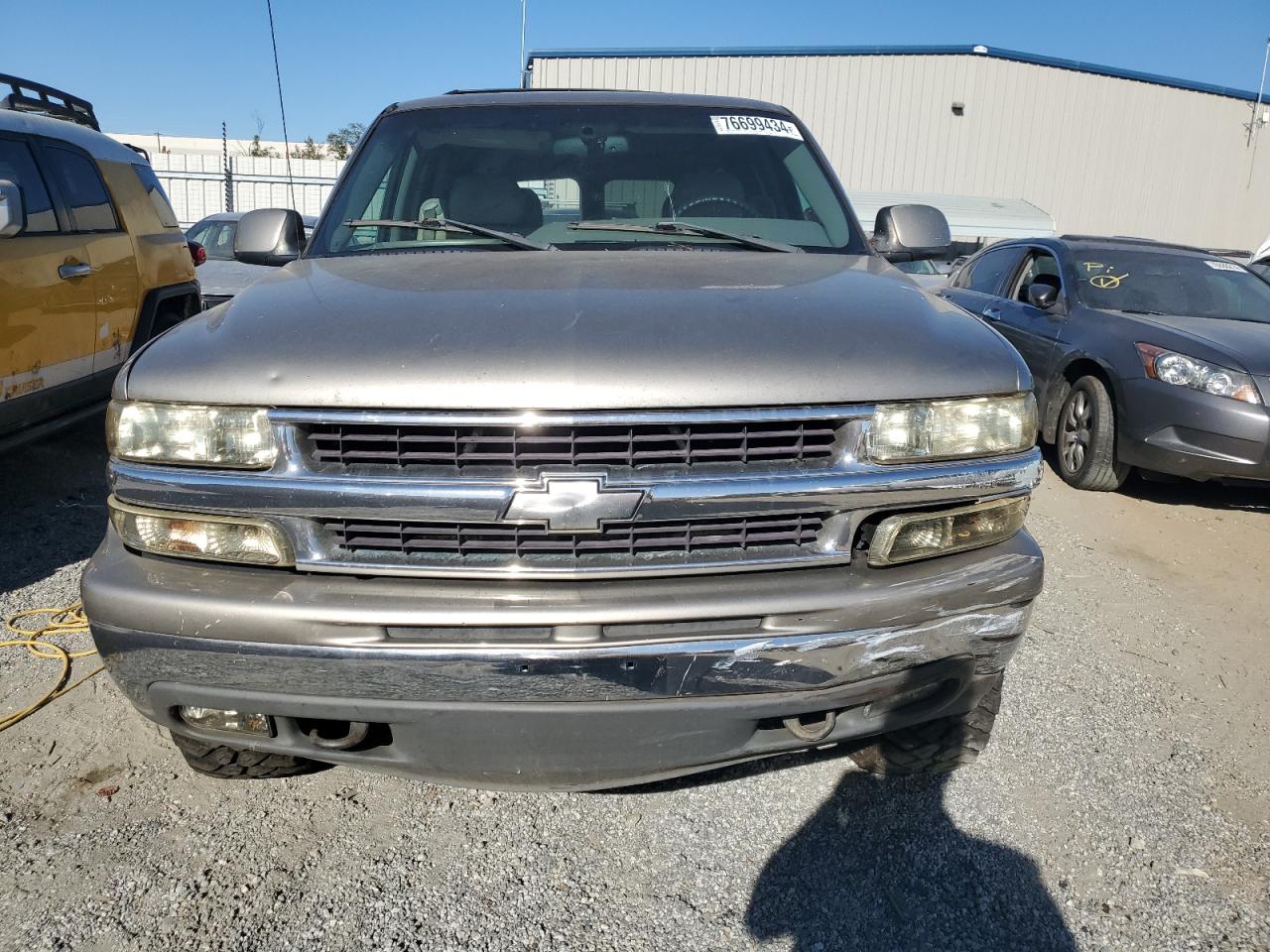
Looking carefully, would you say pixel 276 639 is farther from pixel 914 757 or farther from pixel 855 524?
pixel 914 757

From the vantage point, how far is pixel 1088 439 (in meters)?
6.02

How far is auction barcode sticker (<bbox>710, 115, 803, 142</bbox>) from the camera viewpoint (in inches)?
136

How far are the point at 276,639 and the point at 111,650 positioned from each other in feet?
1.36

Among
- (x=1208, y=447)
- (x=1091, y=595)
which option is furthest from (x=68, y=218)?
(x=1208, y=447)

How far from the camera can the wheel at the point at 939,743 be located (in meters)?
2.47

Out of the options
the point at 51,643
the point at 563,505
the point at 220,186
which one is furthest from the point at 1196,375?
the point at 220,186

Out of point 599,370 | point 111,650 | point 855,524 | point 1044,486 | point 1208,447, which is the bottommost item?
point 1044,486

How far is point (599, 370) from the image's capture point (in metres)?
1.89

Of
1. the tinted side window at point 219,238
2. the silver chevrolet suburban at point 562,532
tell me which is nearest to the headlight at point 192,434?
the silver chevrolet suburban at point 562,532

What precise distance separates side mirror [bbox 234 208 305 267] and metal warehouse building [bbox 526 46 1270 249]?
67.8ft

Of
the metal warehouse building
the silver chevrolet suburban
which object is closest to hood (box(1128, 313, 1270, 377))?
the silver chevrolet suburban

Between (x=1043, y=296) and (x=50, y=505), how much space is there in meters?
6.33

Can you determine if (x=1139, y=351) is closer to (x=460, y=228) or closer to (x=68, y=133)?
(x=460, y=228)

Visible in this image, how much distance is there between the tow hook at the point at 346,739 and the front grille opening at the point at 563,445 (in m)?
0.56
